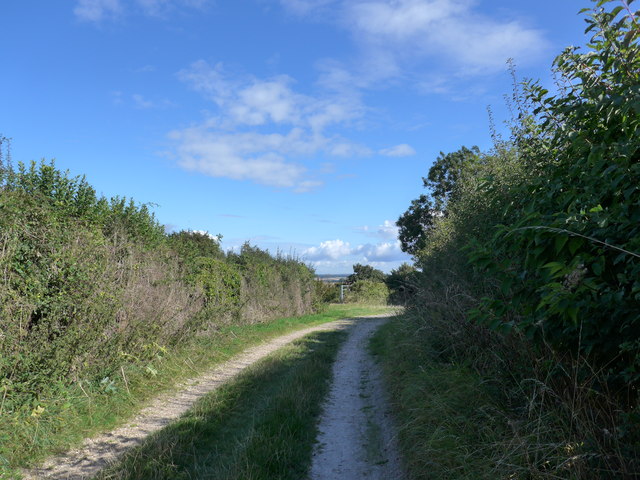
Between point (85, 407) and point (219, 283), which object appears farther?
point (219, 283)

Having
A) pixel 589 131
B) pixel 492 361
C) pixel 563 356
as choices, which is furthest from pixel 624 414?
pixel 492 361

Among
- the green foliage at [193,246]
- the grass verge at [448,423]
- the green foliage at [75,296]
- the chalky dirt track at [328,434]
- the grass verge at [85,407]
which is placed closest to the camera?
the grass verge at [448,423]

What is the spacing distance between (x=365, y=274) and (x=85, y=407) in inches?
1776

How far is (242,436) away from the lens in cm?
571

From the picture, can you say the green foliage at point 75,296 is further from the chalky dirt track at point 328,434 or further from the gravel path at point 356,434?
the gravel path at point 356,434

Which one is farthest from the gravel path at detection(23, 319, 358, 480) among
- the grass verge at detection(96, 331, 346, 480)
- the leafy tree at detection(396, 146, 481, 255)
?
the leafy tree at detection(396, 146, 481, 255)

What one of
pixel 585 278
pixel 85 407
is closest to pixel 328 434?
pixel 85 407

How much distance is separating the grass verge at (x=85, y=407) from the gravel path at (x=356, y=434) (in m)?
3.23

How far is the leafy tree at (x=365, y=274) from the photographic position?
4903 cm

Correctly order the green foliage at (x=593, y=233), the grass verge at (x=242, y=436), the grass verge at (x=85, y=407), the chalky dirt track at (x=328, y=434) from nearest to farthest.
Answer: the green foliage at (x=593, y=233)
the grass verge at (x=242, y=436)
the chalky dirt track at (x=328, y=434)
the grass verge at (x=85, y=407)

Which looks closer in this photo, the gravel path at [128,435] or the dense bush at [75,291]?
the gravel path at [128,435]

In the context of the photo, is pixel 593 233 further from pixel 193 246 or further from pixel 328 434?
pixel 193 246

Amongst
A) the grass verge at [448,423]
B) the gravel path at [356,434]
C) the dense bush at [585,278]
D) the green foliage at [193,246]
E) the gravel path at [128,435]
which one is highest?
the green foliage at [193,246]

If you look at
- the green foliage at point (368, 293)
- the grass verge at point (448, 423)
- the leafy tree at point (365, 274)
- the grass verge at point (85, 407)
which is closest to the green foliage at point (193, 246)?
the grass verge at point (85, 407)
